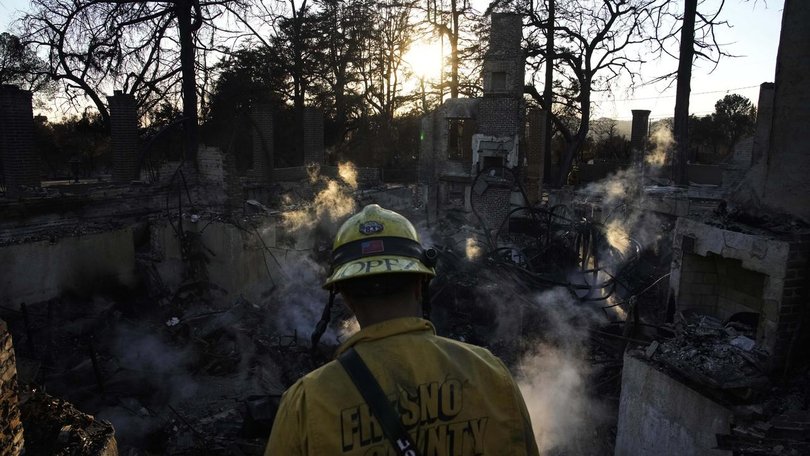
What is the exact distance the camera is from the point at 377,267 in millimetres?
1696

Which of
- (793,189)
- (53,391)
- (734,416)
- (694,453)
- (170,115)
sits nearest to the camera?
(734,416)

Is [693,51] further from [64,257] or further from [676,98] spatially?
[64,257]

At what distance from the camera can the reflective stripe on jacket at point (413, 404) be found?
1.50 metres

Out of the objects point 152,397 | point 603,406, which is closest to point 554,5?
point 603,406

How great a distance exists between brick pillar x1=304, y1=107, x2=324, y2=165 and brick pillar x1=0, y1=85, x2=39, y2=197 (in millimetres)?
9730

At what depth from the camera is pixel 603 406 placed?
295 inches

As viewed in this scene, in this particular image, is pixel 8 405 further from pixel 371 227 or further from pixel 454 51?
pixel 454 51

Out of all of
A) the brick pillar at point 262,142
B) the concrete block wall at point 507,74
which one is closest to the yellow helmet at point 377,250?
the concrete block wall at point 507,74

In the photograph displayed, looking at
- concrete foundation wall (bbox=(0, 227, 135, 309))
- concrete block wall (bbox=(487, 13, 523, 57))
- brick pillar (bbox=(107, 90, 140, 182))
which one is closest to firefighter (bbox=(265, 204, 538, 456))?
concrete foundation wall (bbox=(0, 227, 135, 309))

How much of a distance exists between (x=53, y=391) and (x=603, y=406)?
754cm

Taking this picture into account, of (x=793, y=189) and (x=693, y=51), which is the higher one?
(x=693, y=51)

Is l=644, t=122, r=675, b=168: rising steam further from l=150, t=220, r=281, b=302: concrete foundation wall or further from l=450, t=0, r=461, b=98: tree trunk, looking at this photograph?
l=150, t=220, r=281, b=302: concrete foundation wall

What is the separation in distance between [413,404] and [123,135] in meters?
16.0

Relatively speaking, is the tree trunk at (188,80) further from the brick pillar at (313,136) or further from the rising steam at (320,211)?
the brick pillar at (313,136)
